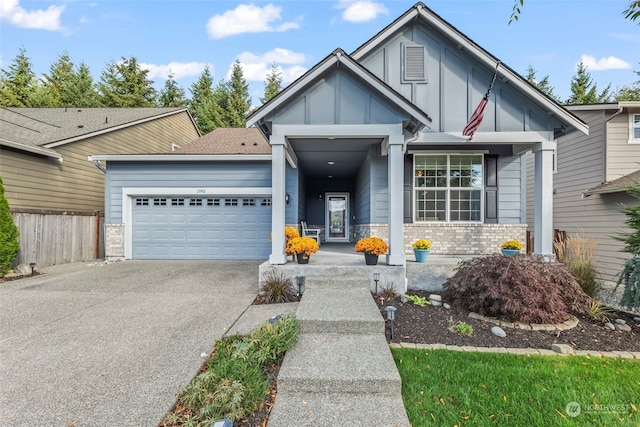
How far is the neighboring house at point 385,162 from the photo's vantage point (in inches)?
218

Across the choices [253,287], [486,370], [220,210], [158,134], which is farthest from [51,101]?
[486,370]

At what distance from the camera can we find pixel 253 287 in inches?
243

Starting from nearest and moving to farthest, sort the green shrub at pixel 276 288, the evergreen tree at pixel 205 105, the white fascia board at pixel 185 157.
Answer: the green shrub at pixel 276 288
the white fascia board at pixel 185 157
the evergreen tree at pixel 205 105

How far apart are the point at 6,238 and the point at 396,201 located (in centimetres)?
930

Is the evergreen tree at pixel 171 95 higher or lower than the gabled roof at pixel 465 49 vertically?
higher

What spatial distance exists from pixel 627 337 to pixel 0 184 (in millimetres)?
12638

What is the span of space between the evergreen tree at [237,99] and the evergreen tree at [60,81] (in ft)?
37.7

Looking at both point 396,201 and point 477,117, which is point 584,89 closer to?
point 477,117

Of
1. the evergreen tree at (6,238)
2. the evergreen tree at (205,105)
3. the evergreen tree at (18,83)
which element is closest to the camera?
the evergreen tree at (6,238)

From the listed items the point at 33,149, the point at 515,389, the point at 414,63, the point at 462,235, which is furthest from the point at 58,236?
the point at 462,235

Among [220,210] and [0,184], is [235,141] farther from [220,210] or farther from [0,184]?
[0,184]

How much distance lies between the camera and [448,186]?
7586mm

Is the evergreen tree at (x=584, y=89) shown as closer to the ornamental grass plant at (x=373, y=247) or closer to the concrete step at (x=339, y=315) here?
the ornamental grass plant at (x=373, y=247)

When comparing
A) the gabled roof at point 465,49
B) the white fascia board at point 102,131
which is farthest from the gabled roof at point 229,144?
the gabled roof at point 465,49
